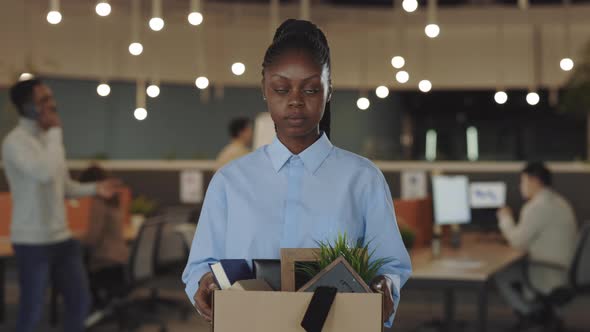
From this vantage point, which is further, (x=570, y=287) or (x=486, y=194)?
(x=486, y=194)

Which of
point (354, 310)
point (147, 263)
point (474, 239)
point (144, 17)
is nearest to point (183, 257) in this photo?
point (147, 263)

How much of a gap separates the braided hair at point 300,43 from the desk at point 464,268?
2579 mm

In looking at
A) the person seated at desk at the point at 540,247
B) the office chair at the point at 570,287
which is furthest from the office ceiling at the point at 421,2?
the office chair at the point at 570,287

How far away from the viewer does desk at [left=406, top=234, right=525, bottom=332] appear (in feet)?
13.7

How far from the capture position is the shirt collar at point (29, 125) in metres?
3.98

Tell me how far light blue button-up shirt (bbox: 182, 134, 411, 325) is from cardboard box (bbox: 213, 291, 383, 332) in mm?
303

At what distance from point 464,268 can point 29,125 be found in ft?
7.44

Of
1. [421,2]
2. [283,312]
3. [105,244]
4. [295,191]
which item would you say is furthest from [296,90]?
[421,2]

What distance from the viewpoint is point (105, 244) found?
563 cm

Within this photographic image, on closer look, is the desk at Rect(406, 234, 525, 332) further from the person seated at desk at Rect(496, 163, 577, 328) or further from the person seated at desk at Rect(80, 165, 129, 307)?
the person seated at desk at Rect(80, 165, 129, 307)

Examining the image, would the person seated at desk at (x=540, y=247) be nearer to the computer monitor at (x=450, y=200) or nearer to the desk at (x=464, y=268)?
the desk at (x=464, y=268)

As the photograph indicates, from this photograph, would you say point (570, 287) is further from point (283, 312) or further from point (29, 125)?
point (283, 312)

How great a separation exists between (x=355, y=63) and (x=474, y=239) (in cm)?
568

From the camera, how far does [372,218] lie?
5.11ft
